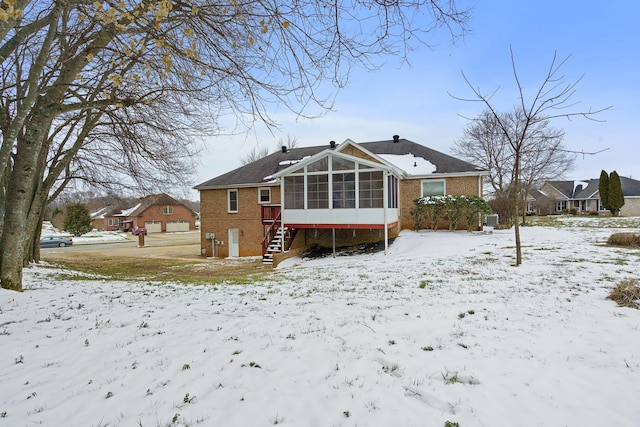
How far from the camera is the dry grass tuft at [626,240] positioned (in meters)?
10.4

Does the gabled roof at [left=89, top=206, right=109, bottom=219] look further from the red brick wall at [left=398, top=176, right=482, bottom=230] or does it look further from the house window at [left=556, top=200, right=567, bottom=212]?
the house window at [left=556, top=200, right=567, bottom=212]

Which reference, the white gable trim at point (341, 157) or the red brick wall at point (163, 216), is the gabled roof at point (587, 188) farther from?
the red brick wall at point (163, 216)

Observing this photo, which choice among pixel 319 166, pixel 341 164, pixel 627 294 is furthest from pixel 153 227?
pixel 627 294

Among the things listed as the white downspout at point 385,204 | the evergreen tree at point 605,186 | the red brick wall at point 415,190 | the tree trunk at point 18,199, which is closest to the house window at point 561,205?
the evergreen tree at point 605,186

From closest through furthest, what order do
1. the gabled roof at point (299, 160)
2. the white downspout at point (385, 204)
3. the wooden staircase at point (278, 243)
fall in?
the white downspout at point (385, 204), the wooden staircase at point (278, 243), the gabled roof at point (299, 160)

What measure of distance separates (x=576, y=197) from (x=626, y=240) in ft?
146

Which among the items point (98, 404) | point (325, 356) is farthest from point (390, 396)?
point (98, 404)

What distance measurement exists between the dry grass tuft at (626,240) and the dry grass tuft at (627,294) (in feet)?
23.1

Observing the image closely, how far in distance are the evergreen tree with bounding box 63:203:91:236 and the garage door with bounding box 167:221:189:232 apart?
12.0m

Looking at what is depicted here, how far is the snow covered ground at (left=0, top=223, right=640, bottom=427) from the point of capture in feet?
8.36

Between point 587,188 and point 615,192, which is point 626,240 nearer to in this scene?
Result: point 615,192

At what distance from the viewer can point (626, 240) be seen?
10.6m

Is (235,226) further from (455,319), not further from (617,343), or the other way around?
(617,343)

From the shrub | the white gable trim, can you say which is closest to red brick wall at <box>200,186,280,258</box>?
the white gable trim
